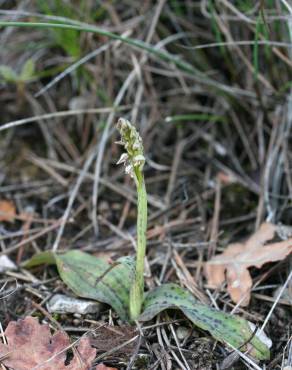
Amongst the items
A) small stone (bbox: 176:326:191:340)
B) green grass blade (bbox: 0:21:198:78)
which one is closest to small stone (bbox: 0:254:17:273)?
small stone (bbox: 176:326:191:340)

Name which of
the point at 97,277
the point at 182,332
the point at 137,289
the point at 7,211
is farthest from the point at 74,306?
the point at 7,211

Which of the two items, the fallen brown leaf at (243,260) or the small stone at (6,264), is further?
the small stone at (6,264)

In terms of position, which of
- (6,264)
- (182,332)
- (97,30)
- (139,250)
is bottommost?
(182,332)

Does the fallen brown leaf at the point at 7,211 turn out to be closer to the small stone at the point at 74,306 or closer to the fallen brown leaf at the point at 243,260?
the small stone at the point at 74,306

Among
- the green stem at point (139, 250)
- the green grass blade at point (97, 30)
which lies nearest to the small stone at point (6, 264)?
the green stem at point (139, 250)

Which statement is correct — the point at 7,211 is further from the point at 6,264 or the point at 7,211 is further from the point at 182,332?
the point at 182,332

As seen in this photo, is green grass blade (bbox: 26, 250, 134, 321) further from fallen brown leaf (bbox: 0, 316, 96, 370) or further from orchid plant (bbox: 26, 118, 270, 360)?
fallen brown leaf (bbox: 0, 316, 96, 370)
